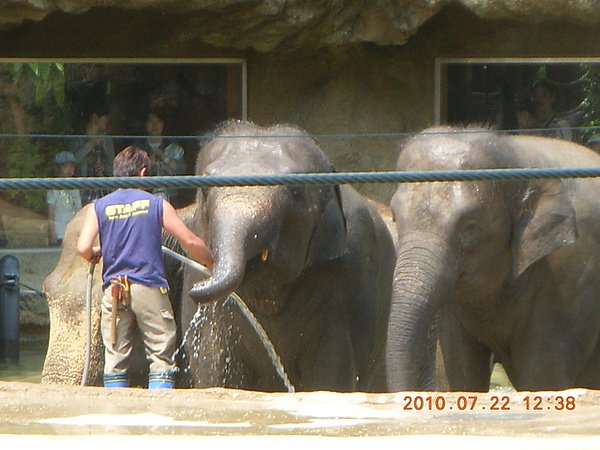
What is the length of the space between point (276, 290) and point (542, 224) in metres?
1.26

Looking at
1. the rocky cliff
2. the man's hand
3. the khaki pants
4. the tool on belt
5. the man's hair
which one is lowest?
the khaki pants

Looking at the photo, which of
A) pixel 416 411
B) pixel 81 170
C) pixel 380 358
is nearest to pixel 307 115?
pixel 81 170

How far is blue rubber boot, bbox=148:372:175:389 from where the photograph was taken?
678cm

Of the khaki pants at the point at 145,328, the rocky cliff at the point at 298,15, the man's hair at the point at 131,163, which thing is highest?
the rocky cliff at the point at 298,15

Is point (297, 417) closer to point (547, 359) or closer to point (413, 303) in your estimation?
point (413, 303)

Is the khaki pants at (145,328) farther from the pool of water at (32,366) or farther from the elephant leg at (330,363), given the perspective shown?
the pool of water at (32,366)

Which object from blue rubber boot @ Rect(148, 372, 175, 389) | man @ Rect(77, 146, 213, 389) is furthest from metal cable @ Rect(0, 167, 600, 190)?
blue rubber boot @ Rect(148, 372, 175, 389)

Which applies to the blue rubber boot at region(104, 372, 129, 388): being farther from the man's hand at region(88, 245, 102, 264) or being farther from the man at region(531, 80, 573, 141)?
the man at region(531, 80, 573, 141)

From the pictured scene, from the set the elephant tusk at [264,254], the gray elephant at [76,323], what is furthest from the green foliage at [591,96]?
the elephant tusk at [264,254]

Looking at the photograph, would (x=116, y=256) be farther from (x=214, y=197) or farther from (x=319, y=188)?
(x=319, y=188)

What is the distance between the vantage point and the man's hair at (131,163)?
6691mm
